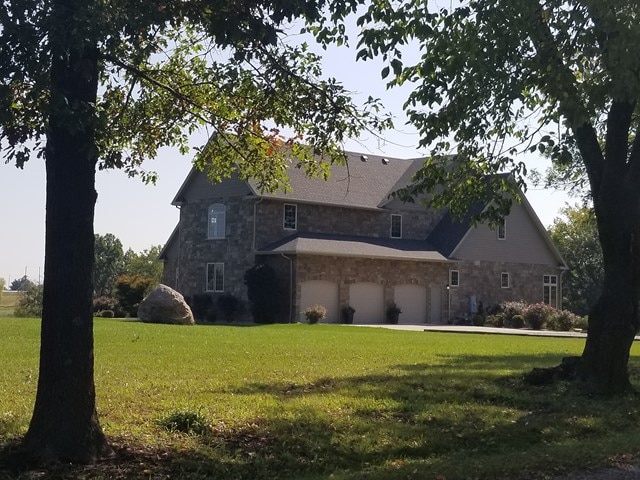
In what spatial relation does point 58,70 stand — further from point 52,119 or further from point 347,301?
point 347,301

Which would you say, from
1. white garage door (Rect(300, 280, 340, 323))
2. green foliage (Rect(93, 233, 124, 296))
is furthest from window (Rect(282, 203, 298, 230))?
green foliage (Rect(93, 233, 124, 296))

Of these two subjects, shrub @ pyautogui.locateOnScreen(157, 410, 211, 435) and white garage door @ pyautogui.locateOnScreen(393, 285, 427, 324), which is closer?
shrub @ pyautogui.locateOnScreen(157, 410, 211, 435)

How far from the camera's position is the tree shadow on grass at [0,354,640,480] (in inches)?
336

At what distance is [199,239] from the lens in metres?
44.9

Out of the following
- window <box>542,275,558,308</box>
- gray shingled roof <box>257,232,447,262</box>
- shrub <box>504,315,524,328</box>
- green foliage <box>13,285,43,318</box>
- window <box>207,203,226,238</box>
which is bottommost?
shrub <box>504,315,524,328</box>

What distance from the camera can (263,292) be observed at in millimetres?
40156

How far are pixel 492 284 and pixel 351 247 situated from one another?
9.65 meters

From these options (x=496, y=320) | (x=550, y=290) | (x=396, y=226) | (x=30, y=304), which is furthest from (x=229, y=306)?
(x=550, y=290)

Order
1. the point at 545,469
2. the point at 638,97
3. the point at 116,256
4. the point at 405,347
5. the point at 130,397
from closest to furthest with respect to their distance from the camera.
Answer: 1. the point at 545,469
2. the point at 638,97
3. the point at 130,397
4. the point at 405,347
5. the point at 116,256

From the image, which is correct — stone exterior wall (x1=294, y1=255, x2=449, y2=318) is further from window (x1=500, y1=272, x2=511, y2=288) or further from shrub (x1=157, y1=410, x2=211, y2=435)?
Result: shrub (x1=157, y1=410, x2=211, y2=435)

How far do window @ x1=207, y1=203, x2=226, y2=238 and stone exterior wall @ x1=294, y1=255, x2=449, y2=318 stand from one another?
17.2 ft

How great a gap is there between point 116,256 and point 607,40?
201 ft

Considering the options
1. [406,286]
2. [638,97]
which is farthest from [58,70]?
[406,286]

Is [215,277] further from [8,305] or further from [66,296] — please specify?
[66,296]
